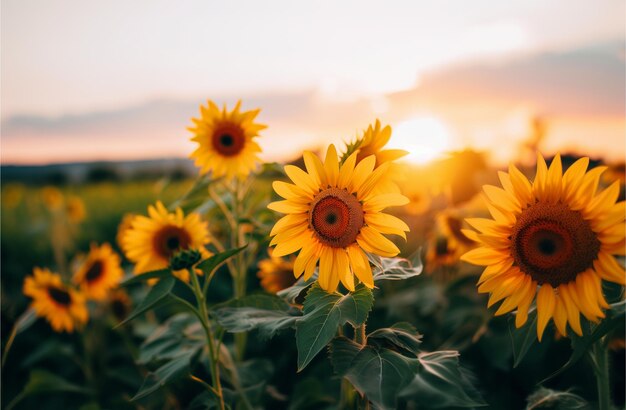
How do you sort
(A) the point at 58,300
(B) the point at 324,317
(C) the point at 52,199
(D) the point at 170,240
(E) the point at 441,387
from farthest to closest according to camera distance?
(C) the point at 52,199 < (A) the point at 58,300 < (D) the point at 170,240 < (B) the point at 324,317 < (E) the point at 441,387

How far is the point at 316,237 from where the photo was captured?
4.48ft

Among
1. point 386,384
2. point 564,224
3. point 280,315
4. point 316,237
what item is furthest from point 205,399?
point 564,224

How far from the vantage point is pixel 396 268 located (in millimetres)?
1386

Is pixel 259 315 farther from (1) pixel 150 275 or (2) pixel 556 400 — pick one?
(2) pixel 556 400

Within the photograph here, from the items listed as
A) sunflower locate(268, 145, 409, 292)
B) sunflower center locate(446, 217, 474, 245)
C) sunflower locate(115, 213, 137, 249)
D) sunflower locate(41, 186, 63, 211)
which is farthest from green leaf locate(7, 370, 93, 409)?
sunflower locate(41, 186, 63, 211)

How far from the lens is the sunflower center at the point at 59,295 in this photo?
8.95 feet

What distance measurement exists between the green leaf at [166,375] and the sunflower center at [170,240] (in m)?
0.50

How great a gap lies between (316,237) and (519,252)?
0.51 meters

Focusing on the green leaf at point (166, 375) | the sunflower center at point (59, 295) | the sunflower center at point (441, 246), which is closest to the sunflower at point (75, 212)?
the sunflower center at point (59, 295)

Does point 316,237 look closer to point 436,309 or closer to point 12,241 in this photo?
point 436,309

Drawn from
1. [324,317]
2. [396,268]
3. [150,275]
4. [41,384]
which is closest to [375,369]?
[324,317]

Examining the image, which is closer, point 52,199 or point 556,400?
point 556,400

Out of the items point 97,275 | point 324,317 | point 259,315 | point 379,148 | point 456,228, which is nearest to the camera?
point 324,317

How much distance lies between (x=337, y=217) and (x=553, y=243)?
518 millimetres
